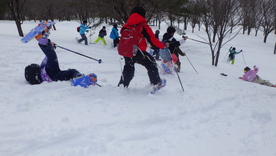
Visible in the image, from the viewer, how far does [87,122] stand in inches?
98.7

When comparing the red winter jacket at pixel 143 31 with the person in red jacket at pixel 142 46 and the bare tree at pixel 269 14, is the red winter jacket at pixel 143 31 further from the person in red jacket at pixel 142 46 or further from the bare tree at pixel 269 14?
the bare tree at pixel 269 14

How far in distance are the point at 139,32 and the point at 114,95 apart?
127 cm

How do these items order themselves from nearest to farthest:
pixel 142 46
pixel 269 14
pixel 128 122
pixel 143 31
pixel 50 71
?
pixel 128 122 → pixel 143 31 → pixel 142 46 → pixel 50 71 → pixel 269 14

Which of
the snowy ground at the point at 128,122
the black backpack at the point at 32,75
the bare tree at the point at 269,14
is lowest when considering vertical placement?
the snowy ground at the point at 128,122

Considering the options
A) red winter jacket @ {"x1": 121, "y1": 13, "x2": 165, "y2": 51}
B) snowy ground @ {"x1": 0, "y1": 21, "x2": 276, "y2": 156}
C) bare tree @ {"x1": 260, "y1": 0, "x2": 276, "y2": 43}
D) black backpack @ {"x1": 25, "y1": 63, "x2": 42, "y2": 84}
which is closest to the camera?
snowy ground @ {"x1": 0, "y1": 21, "x2": 276, "y2": 156}

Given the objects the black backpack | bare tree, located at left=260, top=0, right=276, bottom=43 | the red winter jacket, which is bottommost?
the black backpack

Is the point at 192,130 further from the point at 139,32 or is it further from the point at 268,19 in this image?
the point at 268,19

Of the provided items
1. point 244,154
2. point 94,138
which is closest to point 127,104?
point 94,138

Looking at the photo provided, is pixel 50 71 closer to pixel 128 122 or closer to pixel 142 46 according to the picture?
pixel 142 46

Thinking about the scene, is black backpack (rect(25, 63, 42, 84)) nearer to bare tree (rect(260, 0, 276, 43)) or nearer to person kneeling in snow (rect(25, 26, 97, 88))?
person kneeling in snow (rect(25, 26, 97, 88))

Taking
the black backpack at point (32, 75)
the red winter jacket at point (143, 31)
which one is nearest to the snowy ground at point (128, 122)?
the black backpack at point (32, 75)

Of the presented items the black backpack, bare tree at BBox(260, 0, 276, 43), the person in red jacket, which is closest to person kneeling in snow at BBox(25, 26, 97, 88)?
the black backpack

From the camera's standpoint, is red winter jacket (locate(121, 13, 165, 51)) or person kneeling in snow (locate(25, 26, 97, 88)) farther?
person kneeling in snow (locate(25, 26, 97, 88))

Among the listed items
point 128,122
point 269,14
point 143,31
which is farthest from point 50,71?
point 269,14
